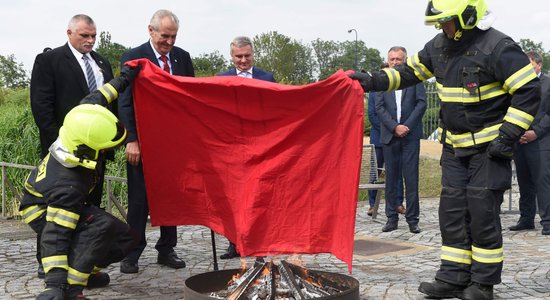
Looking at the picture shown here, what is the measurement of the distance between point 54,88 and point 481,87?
378 cm

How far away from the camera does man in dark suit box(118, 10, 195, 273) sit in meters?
6.45

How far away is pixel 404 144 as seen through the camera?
9.17 meters

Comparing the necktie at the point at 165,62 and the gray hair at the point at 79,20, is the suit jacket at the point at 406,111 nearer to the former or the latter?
the necktie at the point at 165,62

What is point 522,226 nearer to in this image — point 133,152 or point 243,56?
point 243,56

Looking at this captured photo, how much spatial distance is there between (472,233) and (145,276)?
2.97 meters

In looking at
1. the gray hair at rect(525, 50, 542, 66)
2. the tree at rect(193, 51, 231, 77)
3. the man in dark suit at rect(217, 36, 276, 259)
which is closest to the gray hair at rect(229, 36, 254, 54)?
the man in dark suit at rect(217, 36, 276, 259)

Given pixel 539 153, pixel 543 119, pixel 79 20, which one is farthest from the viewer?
pixel 539 153

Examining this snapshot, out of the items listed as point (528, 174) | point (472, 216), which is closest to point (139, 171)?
point (472, 216)

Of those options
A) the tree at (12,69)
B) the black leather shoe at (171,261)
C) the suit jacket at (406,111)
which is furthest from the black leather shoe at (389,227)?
the tree at (12,69)

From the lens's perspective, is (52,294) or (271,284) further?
(52,294)

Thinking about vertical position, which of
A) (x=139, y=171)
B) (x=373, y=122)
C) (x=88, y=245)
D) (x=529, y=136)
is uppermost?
(x=373, y=122)

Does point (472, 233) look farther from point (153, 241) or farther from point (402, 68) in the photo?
point (153, 241)

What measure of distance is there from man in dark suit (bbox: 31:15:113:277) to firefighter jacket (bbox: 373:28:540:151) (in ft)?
8.83

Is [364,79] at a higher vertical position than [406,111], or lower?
higher
